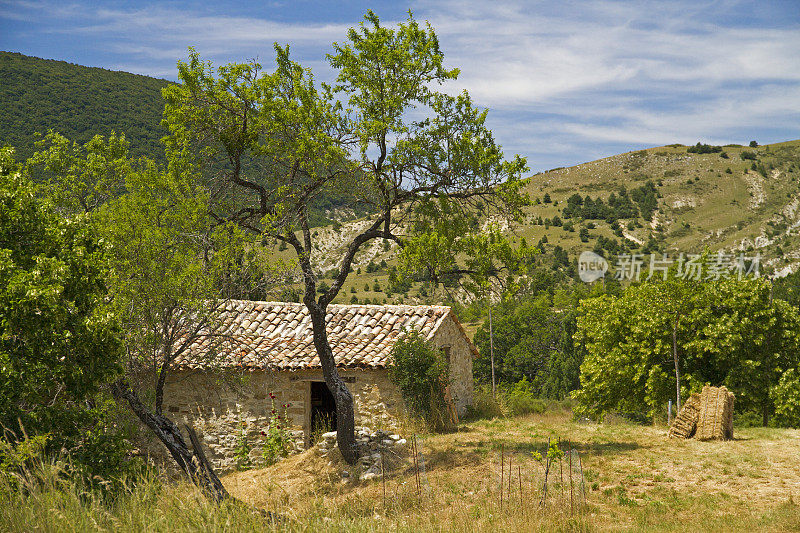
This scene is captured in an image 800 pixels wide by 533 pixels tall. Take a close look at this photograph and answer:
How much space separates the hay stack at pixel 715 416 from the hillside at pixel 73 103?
51644mm

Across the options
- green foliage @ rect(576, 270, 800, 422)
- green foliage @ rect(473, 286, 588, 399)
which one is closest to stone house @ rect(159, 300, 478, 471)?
green foliage @ rect(576, 270, 800, 422)

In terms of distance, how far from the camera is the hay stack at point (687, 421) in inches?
589

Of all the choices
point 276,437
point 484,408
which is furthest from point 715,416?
point 276,437

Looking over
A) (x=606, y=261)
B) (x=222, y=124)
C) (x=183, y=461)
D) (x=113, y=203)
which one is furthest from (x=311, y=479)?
(x=606, y=261)

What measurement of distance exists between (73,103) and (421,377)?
74.8 meters

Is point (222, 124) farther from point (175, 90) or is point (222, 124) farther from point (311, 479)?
point (311, 479)

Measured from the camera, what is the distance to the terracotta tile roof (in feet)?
54.2

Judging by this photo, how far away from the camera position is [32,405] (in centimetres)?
673

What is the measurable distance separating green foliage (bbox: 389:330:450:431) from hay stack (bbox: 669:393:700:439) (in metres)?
5.83

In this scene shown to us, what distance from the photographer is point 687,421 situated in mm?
15023

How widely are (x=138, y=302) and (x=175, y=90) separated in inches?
178

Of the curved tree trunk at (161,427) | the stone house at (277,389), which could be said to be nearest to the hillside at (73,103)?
the stone house at (277,389)

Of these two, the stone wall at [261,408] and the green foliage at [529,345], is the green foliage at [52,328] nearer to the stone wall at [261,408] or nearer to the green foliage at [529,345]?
the stone wall at [261,408]

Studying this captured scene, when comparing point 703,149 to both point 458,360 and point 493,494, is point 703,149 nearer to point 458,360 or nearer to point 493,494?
point 458,360
